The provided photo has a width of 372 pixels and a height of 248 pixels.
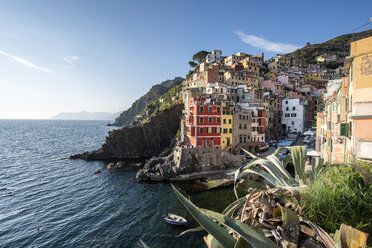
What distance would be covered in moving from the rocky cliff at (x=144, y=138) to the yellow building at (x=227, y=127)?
2016 centimetres

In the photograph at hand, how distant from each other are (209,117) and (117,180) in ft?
67.9

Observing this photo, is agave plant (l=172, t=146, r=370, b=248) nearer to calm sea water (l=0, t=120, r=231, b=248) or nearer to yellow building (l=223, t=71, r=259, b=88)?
calm sea water (l=0, t=120, r=231, b=248)

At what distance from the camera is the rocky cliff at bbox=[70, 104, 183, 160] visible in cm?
A: 5259

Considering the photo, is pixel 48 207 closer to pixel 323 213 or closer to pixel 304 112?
pixel 323 213

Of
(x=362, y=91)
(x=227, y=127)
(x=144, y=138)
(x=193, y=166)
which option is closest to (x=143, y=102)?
(x=144, y=138)

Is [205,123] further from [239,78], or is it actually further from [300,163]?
[300,163]

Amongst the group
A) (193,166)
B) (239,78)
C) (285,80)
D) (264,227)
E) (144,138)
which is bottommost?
(193,166)

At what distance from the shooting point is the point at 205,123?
36.6m

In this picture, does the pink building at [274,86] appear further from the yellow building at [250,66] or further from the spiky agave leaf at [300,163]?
the spiky agave leaf at [300,163]

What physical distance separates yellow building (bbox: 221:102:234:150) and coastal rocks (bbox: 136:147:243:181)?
301 cm

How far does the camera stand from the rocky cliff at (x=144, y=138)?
52594mm

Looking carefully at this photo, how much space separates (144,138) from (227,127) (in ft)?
88.5

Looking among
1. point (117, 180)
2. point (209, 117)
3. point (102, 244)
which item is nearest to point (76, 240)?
point (102, 244)

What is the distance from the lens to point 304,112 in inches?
2067
